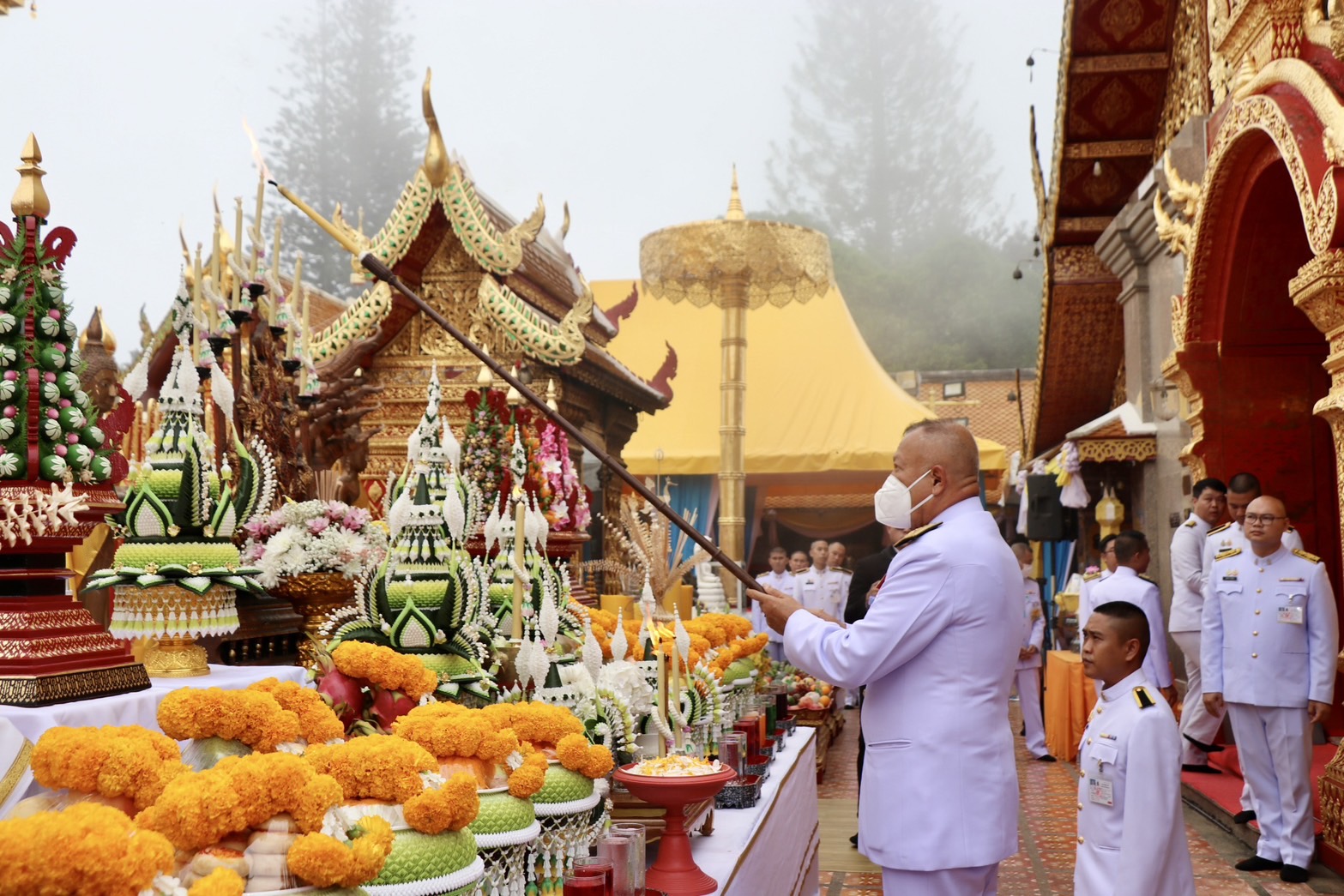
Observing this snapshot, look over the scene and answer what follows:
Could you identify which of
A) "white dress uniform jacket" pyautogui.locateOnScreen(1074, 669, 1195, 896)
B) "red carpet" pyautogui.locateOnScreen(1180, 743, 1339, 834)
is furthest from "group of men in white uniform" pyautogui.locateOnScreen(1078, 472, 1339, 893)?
"white dress uniform jacket" pyautogui.locateOnScreen(1074, 669, 1195, 896)

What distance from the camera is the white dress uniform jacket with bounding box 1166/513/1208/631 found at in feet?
23.5

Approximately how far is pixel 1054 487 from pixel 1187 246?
413cm

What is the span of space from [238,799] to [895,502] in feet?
5.94

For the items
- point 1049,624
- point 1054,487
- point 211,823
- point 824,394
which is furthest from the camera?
point 824,394

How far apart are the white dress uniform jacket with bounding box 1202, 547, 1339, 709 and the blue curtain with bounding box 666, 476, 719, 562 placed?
13.5m

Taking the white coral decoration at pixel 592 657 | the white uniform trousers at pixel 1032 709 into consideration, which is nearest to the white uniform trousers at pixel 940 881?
the white coral decoration at pixel 592 657

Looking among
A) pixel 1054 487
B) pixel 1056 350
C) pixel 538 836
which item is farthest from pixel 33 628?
pixel 1056 350

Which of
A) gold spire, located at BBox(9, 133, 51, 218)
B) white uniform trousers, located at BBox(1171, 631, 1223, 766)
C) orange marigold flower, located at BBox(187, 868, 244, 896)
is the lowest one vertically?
white uniform trousers, located at BBox(1171, 631, 1223, 766)

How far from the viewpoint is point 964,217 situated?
43.8 meters

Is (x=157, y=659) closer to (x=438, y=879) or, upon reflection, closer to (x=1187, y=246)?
(x=438, y=879)

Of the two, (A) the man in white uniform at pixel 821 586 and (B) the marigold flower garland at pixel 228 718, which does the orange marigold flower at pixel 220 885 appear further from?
(A) the man in white uniform at pixel 821 586

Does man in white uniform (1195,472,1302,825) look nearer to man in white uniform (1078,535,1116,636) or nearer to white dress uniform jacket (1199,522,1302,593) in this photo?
white dress uniform jacket (1199,522,1302,593)

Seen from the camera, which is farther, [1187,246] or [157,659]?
[1187,246]

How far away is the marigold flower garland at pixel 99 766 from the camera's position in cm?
148
